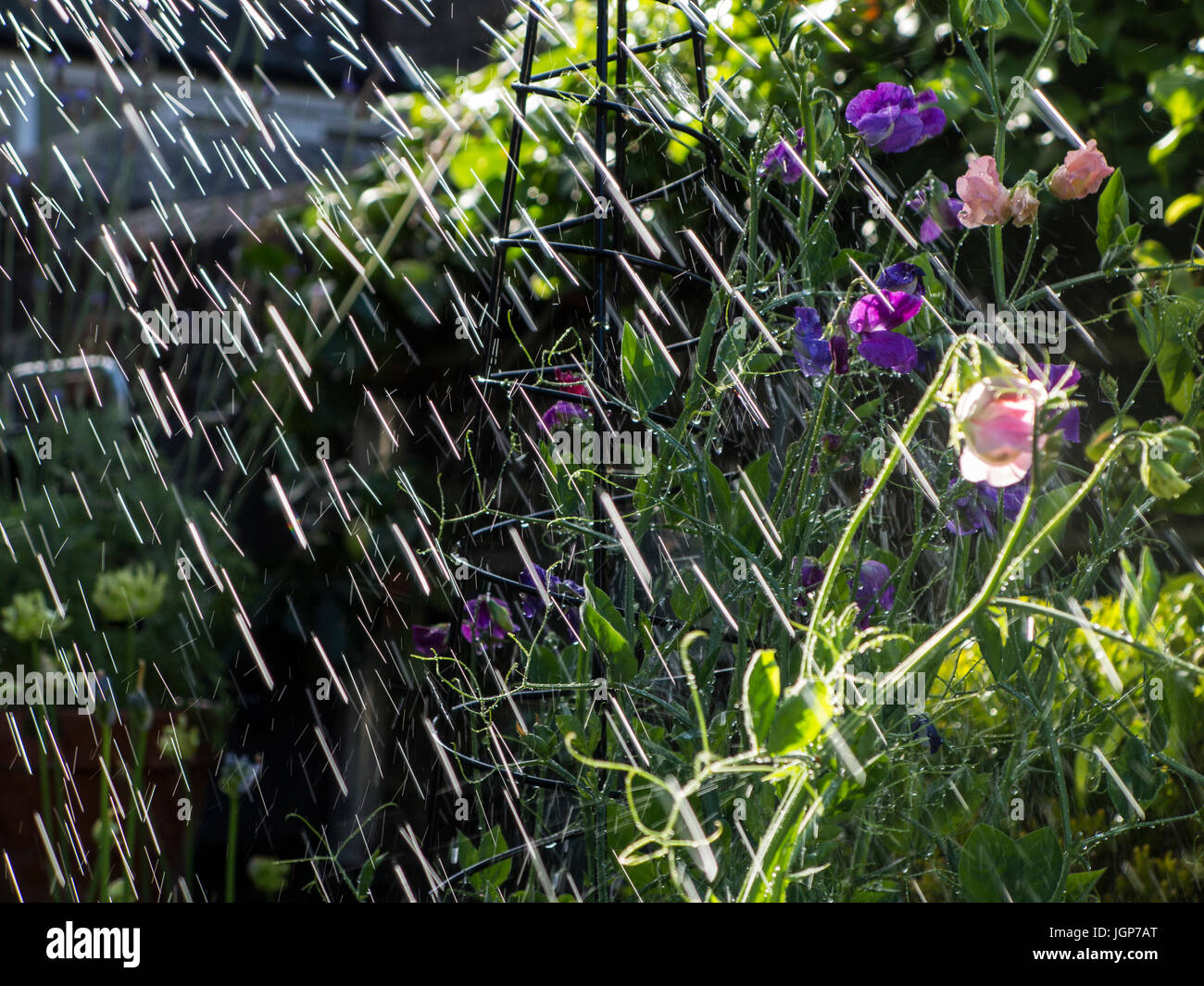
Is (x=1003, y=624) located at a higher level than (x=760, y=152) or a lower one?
lower

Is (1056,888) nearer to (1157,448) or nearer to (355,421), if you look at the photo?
(1157,448)

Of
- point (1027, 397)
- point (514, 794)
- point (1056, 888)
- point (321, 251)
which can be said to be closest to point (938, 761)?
point (1056, 888)

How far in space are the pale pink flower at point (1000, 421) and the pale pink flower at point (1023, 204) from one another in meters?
0.43

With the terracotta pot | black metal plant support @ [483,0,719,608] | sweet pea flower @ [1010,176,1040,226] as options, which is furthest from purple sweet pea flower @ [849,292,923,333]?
the terracotta pot

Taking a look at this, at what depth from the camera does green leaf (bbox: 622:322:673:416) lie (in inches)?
26.4

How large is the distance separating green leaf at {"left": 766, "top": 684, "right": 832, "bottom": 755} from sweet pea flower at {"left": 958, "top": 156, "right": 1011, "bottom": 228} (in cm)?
52

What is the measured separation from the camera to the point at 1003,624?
2.42 feet

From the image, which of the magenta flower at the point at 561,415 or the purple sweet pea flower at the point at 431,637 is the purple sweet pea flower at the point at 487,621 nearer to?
the purple sweet pea flower at the point at 431,637

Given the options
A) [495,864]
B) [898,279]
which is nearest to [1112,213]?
[898,279]

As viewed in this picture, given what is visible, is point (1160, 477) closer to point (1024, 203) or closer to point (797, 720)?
point (797, 720)

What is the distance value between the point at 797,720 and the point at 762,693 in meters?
0.02

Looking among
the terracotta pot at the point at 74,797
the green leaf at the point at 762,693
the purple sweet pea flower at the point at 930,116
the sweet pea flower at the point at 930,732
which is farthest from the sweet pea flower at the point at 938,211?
the terracotta pot at the point at 74,797

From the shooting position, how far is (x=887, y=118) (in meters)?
0.80

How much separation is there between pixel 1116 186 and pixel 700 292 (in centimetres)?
85
